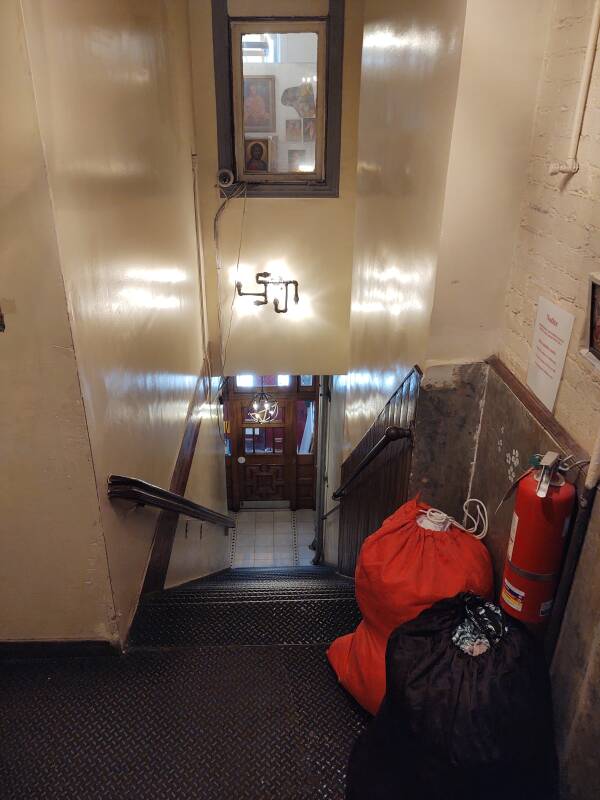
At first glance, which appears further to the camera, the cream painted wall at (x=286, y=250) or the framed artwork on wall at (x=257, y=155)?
the framed artwork on wall at (x=257, y=155)

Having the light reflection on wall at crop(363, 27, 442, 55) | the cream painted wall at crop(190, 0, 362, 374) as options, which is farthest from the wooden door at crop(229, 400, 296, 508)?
the light reflection on wall at crop(363, 27, 442, 55)

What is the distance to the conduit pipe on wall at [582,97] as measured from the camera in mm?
1601

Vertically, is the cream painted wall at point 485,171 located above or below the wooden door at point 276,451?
above

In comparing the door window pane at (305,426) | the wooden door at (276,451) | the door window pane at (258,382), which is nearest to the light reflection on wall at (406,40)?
the door window pane at (258,382)

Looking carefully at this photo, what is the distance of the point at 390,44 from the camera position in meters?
3.20

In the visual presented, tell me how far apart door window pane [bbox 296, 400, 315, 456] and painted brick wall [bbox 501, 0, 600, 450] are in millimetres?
6555

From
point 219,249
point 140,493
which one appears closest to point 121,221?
point 140,493

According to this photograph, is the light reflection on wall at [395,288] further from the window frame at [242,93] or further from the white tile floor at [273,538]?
the white tile floor at [273,538]

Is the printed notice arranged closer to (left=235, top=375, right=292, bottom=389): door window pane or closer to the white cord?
the white cord

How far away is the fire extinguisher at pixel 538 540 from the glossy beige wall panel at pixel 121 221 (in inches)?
58.2

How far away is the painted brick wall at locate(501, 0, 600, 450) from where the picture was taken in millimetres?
1643

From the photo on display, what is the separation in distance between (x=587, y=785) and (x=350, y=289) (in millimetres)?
4527

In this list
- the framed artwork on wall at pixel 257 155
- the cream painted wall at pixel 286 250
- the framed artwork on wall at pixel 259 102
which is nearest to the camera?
the cream painted wall at pixel 286 250

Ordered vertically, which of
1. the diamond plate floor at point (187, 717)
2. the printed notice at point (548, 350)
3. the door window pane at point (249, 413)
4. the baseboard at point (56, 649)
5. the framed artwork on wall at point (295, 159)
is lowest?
the door window pane at point (249, 413)
